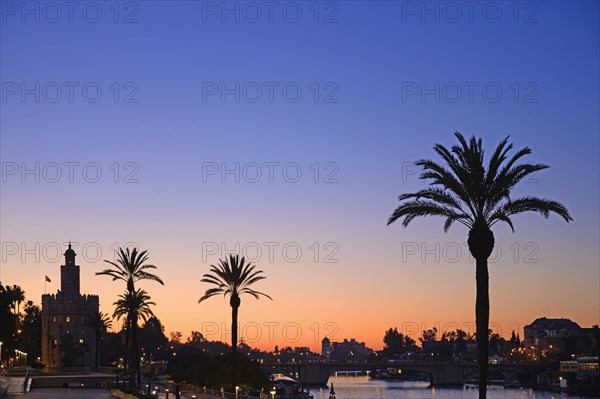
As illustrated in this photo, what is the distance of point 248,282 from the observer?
70.6 m

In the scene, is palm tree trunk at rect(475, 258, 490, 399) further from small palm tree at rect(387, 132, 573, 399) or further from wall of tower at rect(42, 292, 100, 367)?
wall of tower at rect(42, 292, 100, 367)

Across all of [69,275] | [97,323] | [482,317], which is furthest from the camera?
[69,275]

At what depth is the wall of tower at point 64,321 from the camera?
5807 inches

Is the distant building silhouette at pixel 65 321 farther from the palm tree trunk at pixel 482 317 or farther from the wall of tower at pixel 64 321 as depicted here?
the palm tree trunk at pixel 482 317

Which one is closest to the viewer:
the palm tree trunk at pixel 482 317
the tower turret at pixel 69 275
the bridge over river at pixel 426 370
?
the palm tree trunk at pixel 482 317

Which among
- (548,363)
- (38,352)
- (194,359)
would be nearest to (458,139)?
(194,359)

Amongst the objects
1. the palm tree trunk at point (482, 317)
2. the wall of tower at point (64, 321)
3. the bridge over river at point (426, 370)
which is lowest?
the bridge over river at point (426, 370)

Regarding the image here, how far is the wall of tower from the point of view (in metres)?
148

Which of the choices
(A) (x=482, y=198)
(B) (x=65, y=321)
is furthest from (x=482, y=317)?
(B) (x=65, y=321)

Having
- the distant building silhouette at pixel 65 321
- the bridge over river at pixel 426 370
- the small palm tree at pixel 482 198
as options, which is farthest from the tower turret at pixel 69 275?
the small palm tree at pixel 482 198

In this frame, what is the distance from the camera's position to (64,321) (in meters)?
149

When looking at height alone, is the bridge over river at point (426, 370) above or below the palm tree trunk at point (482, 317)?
below

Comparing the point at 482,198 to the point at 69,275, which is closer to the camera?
the point at 482,198

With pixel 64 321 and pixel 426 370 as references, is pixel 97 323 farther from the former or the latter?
pixel 426 370
